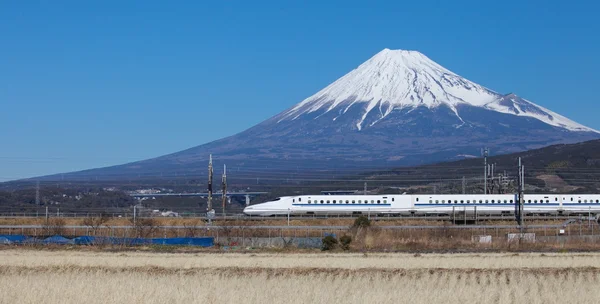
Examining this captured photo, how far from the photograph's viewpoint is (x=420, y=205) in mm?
73812

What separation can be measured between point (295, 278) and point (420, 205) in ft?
158

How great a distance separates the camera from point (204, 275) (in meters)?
27.4

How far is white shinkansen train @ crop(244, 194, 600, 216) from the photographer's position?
72.6 meters

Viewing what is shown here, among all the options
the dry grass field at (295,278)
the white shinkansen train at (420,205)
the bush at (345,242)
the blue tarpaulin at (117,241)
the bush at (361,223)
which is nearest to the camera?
the dry grass field at (295,278)

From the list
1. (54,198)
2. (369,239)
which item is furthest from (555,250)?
(54,198)

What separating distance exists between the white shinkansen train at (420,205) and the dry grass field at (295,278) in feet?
108

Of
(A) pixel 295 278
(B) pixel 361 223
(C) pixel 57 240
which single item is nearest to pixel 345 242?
(B) pixel 361 223

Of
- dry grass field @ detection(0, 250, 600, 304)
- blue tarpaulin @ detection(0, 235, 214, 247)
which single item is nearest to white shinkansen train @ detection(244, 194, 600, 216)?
blue tarpaulin @ detection(0, 235, 214, 247)

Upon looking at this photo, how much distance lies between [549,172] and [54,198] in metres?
68.0

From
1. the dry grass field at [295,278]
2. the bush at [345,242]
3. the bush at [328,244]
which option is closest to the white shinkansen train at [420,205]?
the bush at [345,242]

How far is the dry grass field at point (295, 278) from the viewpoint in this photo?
20609 millimetres

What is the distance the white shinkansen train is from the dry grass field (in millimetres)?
32774

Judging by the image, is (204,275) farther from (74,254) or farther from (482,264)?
(74,254)

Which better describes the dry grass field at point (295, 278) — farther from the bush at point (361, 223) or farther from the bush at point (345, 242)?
the bush at point (361, 223)
